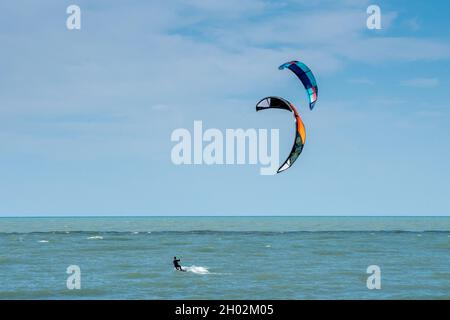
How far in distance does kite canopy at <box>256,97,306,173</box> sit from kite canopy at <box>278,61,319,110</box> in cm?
68

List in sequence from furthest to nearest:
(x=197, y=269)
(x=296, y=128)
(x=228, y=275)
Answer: (x=197, y=269) → (x=228, y=275) → (x=296, y=128)

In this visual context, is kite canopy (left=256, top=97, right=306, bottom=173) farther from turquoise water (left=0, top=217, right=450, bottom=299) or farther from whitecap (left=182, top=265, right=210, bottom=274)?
whitecap (left=182, top=265, right=210, bottom=274)

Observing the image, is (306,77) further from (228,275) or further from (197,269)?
(197,269)

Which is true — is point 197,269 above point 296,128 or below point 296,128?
below

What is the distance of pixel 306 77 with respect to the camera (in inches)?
750

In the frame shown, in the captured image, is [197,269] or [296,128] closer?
[296,128]

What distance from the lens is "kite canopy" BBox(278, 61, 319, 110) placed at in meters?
18.3

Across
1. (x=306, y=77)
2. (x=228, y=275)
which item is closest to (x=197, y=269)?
(x=228, y=275)

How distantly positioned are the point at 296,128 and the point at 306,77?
2.21m

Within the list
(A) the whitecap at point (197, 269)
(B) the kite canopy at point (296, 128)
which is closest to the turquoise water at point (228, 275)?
(A) the whitecap at point (197, 269)

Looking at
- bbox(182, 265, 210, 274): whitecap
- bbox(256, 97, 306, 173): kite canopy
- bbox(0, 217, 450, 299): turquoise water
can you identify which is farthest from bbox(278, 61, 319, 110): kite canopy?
bbox(182, 265, 210, 274): whitecap
